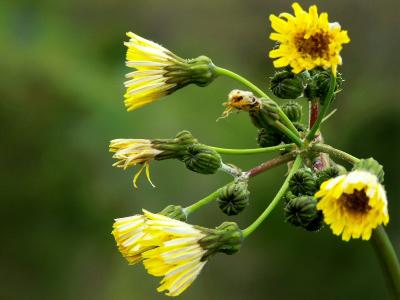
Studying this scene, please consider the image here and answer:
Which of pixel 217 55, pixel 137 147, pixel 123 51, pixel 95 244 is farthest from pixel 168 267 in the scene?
pixel 217 55

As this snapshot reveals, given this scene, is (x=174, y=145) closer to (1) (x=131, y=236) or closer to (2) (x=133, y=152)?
(2) (x=133, y=152)

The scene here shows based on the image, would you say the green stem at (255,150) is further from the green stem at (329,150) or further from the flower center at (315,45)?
the flower center at (315,45)

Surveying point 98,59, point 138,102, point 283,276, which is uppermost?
point 98,59

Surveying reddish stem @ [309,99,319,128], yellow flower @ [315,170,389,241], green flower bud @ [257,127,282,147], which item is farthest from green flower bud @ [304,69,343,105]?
yellow flower @ [315,170,389,241]

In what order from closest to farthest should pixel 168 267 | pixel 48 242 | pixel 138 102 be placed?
pixel 168 267 < pixel 138 102 < pixel 48 242

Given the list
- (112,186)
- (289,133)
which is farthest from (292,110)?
(112,186)

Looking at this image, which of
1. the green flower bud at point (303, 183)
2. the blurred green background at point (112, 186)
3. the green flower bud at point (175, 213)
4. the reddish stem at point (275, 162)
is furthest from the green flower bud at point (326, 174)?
the blurred green background at point (112, 186)

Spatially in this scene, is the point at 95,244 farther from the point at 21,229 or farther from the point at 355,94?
the point at 355,94
